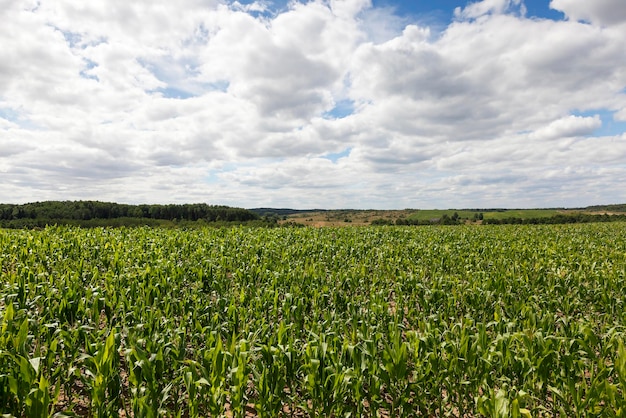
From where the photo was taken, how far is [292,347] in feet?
15.8

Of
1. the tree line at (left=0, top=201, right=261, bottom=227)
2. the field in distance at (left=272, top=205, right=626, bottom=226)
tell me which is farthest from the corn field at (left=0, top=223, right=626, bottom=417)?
the field in distance at (left=272, top=205, right=626, bottom=226)

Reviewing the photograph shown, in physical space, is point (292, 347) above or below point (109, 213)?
below

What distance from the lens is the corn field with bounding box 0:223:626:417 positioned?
4.06 m

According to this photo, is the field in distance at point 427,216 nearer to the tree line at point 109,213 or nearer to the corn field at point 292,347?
the tree line at point 109,213

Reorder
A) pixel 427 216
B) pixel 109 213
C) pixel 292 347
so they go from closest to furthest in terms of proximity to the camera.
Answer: pixel 292 347 < pixel 109 213 < pixel 427 216

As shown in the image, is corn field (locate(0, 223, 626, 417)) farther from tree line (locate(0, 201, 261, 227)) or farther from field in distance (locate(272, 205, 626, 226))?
field in distance (locate(272, 205, 626, 226))

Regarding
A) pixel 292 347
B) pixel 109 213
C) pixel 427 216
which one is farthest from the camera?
pixel 427 216

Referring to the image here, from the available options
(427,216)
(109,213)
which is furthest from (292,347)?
(427,216)

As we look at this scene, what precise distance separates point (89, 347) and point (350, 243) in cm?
1506

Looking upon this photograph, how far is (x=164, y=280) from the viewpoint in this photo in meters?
8.68

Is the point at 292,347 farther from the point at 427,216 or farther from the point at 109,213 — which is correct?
the point at 427,216

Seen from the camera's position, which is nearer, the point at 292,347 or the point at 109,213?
the point at 292,347

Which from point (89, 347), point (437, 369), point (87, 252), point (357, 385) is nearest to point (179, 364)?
point (89, 347)

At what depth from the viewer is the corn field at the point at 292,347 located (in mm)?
4062
